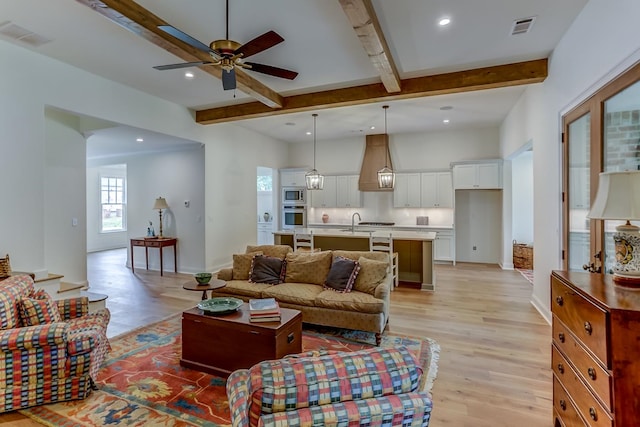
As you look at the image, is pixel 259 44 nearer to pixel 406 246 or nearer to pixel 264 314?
pixel 264 314

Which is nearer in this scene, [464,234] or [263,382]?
[263,382]

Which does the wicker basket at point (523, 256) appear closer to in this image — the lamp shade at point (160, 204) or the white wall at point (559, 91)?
the white wall at point (559, 91)

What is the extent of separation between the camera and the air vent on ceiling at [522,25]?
127 inches

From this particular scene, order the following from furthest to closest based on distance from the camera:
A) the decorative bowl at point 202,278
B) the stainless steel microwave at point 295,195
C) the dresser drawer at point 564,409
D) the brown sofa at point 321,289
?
the stainless steel microwave at point 295,195
the decorative bowl at point 202,278
the brown sofa at point 321,289
the dresser drawer at point 564,409

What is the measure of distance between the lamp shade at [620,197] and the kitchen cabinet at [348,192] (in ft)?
22.6

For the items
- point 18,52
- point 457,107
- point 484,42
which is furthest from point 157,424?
point 457,107

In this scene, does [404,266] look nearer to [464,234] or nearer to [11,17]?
[464,234]

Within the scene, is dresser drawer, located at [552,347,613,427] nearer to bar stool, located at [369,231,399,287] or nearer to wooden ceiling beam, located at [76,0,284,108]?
bar stool, located at [369,231,399,287]

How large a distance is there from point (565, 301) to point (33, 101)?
5.64 metres

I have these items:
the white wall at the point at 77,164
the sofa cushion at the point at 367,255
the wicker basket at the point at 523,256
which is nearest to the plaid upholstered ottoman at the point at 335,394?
the sofa cushion at the point at 367,255

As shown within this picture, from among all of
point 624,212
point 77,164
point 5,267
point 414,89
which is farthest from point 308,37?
point 77,164

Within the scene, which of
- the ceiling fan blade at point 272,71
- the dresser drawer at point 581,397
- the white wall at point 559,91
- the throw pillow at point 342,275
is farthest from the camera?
the throw pillow at point 342,275

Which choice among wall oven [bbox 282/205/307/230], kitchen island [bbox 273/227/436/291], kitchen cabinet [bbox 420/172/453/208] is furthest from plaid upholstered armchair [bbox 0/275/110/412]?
kitchen cabinet [bbox 420/172/453/208]

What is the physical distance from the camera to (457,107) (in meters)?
6.06
